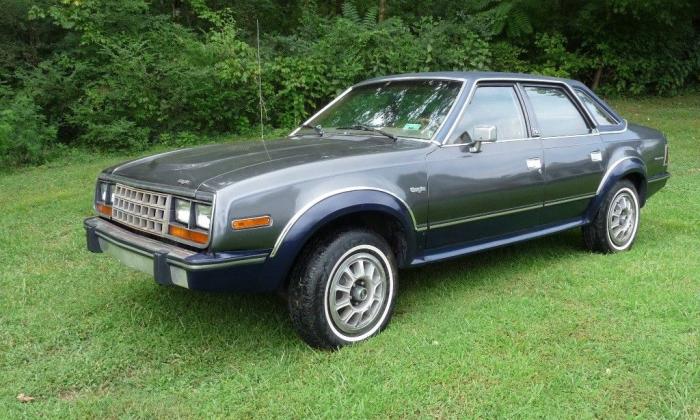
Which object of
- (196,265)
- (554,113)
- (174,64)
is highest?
(174,64)

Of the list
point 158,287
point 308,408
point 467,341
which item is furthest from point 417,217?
point 158,287

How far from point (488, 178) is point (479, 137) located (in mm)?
321

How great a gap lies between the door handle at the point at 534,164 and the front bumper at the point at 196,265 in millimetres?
2191

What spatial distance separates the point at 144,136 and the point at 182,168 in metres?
8.16

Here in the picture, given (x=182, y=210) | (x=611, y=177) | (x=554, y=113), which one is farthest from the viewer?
(x=611, y=177)

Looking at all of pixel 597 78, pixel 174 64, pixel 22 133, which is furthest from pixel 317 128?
pixel 597 78

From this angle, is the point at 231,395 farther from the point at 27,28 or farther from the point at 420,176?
the point at 27,28

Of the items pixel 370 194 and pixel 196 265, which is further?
pixel 370 194

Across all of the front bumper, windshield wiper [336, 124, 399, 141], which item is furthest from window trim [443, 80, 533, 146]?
the front bumper

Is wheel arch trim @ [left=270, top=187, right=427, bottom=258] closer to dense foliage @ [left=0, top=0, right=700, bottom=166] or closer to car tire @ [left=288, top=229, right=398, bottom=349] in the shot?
car tire @ [left=288, top=229, right=398, bottom=349]

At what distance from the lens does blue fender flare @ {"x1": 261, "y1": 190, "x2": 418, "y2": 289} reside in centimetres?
324

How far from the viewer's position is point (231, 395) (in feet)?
10.1

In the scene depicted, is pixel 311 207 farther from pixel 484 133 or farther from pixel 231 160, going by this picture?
pixel 484 133

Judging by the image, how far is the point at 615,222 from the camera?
210 inches
